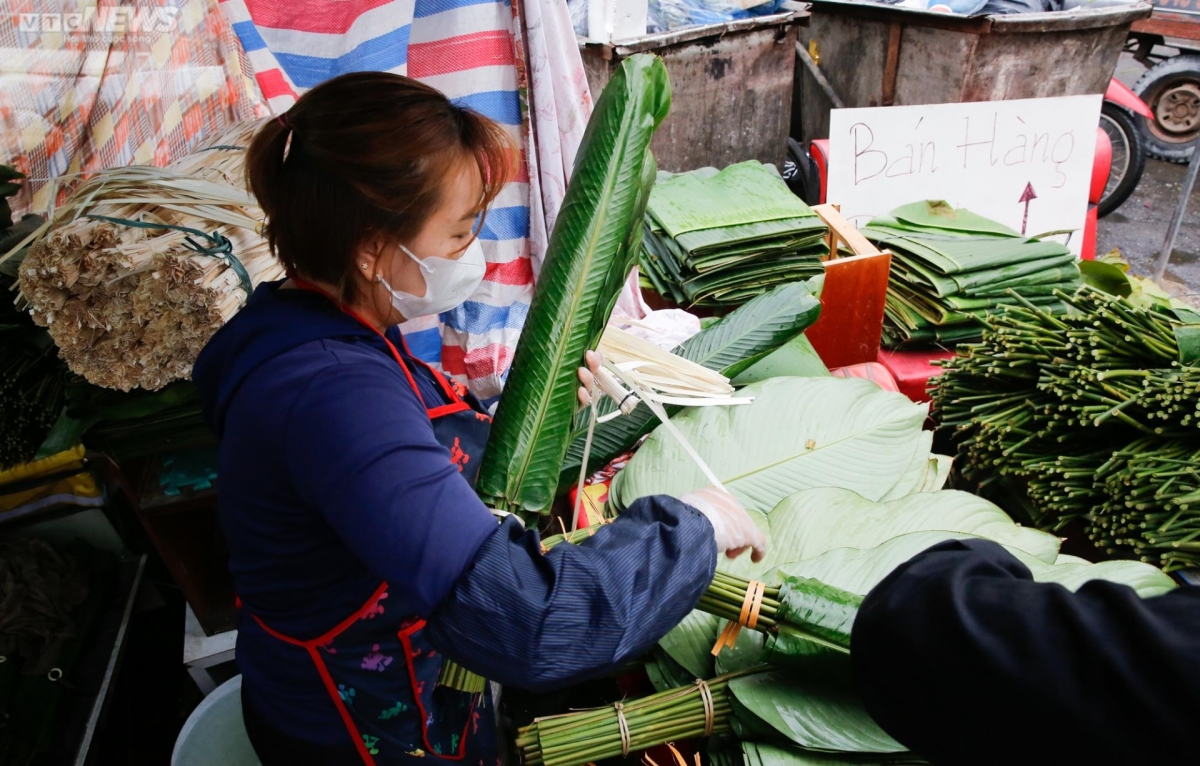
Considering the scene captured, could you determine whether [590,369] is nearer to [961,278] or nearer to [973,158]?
[961,278]

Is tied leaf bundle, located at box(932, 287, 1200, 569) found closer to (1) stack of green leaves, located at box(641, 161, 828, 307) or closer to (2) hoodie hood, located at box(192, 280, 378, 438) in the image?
(1) stack of green leaves, located at box(641, 161, 828, 307)

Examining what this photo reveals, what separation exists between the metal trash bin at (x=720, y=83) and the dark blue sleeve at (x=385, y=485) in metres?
3.41

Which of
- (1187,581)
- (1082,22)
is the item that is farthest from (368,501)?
(1082,22)

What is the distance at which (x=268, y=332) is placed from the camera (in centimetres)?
107

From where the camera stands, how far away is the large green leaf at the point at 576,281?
4.32 feet

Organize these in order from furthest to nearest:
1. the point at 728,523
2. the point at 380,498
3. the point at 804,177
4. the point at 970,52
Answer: the point at 804,177 → the point at 970,52 → the point at 728,523 → the point at 380,498

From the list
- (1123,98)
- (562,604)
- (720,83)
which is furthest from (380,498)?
(1123,98)

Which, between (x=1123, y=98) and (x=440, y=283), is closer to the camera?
(x=440, y=283)

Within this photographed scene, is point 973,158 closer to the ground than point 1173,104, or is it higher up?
higher up

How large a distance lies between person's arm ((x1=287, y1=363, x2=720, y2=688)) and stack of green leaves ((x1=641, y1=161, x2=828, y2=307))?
1683 millimetres

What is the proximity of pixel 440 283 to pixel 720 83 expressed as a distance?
3.65 metres

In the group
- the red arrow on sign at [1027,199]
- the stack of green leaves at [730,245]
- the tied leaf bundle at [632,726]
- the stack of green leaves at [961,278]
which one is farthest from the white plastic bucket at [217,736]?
the red arrow on sign at [1027,199]

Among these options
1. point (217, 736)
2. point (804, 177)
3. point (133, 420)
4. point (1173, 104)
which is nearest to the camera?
point (217, 736)

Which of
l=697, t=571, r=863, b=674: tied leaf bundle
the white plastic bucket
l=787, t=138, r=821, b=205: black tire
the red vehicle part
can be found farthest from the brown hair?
the red vehicle part
